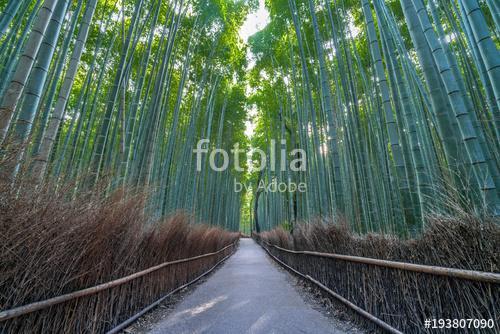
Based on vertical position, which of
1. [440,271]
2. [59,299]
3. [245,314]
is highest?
[440,271]

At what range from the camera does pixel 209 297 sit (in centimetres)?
352

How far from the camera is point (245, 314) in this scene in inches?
104

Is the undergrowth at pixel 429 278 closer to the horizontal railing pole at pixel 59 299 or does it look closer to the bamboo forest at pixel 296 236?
the bamboo forest at pixel 296 236

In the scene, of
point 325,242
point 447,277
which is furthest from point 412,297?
point 325,242

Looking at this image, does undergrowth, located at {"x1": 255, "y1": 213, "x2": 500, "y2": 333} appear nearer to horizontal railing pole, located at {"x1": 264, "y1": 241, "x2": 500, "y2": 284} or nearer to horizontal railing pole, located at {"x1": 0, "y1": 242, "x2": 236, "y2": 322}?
horizontal railing pole, located at {"x1": 264, "y1": 241, "x2": 500, "y2": 284}

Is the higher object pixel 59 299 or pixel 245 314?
pixel 59 299

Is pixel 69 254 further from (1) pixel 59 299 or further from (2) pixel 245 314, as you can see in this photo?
(2) pixel 245 314

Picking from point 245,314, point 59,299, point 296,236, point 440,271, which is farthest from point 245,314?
point 296,236

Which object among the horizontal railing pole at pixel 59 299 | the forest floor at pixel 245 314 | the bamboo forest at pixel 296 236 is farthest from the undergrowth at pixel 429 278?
the horizontal railing pole at pixel 59 299

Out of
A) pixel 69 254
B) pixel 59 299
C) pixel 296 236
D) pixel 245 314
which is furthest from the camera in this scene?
pixel 296 236

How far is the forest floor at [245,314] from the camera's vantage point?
2.24 meters

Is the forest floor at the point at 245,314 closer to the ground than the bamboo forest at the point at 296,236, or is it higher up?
closer to the ground

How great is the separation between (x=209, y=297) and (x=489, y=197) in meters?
3.39

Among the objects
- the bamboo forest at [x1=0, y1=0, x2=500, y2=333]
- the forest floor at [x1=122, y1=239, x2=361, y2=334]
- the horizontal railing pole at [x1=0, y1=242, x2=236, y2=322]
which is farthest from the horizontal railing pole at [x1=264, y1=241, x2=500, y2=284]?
the horizontal railing pole at [x1=0, y1=242, x2=236, y2=322]
